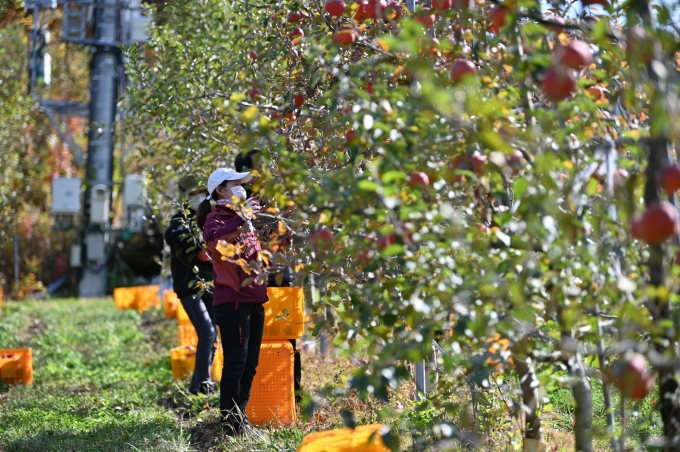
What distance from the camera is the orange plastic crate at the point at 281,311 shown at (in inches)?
160

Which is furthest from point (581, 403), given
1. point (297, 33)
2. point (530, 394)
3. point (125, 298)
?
point (125, 298)

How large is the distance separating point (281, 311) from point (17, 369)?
2713 millimetres

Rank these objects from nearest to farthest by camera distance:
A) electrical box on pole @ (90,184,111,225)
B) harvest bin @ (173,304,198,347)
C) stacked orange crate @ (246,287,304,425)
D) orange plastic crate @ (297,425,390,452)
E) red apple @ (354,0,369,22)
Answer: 1. orange plastic crate @ (297,425,390,452)
2. red apple @ (354,0,369,22)
3. stacked orange crate @ (246,287,304,425)
4. harvest bin @ (173,304,198,347)
5. electrical box on pole @ (90,184,111,225)

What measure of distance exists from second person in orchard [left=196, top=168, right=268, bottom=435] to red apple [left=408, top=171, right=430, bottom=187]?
181 centimetres

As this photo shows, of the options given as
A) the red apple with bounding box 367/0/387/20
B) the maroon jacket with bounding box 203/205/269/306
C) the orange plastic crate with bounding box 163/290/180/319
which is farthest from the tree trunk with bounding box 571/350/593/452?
the orange plastic crate with bounding box 163/290/180/319

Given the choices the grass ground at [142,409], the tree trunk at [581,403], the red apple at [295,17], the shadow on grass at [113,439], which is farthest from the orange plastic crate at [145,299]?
the tree trunk at [581,403]

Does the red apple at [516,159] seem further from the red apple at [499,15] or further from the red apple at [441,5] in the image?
the red apple at [441,5]

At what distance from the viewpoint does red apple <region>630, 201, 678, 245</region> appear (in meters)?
1.46

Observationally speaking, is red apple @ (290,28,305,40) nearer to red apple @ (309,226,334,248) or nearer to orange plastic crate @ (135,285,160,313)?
red apple @ (309,226,334,248)

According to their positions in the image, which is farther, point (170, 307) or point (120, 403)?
point (170, 307)

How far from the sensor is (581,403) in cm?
211

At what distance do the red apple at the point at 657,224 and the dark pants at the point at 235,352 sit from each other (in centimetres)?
257

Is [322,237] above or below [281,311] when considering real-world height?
Result: above

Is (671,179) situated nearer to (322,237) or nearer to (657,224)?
(657,224)
